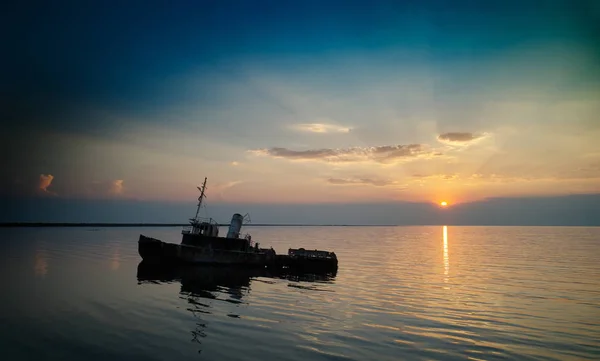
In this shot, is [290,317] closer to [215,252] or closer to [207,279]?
[207,279]

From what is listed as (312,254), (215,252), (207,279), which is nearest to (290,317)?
(207,279)

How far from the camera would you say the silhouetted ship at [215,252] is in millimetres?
48750

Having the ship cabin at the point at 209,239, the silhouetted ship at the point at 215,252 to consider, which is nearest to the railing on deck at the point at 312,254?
the silhouetted ship at the point at 215,252

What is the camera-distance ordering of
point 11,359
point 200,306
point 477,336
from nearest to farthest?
point 11,359 → point 477,336 → point 200,306

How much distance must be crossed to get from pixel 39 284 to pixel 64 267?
15010mm

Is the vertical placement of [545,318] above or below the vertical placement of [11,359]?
above

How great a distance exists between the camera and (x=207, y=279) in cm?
4116

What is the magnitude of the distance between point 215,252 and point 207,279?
868cm

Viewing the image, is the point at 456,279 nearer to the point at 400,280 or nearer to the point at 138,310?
the point at 400,280

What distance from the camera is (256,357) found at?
16.8m

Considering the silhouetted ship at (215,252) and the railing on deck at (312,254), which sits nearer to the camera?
the silhouetted ship at (215,252)

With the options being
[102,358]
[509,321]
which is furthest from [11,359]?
[509,321]

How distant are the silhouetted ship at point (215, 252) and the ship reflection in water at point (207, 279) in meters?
1.14

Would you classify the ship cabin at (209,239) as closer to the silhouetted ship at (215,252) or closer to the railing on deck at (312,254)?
the silhouetted ship at (215,252)
